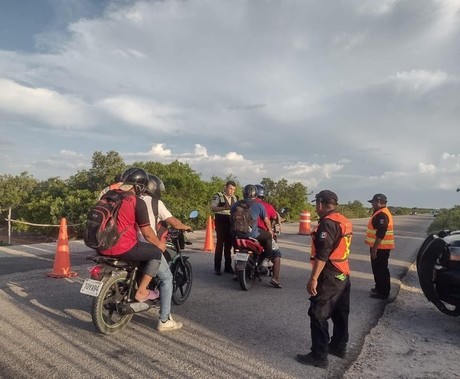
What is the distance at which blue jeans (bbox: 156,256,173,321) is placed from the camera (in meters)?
5.04

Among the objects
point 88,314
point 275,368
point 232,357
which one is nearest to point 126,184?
point 88,314

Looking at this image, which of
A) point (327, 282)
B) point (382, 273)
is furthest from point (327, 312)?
point (382, 273)

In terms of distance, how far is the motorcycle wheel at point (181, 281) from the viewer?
6.14 meters

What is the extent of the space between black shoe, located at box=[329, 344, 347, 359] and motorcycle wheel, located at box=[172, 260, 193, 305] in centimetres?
239

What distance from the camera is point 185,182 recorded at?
22641 mm

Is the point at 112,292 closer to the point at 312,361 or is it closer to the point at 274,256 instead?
the point at 312,361

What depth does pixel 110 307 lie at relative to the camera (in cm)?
488

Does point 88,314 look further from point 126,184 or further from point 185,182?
point 185,182

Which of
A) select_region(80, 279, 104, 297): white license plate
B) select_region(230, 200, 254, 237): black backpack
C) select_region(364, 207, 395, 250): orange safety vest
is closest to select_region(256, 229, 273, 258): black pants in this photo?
select_region(230, 200, 254, 237): black backpack

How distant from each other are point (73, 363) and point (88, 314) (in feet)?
5.12

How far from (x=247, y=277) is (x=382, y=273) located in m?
2.26

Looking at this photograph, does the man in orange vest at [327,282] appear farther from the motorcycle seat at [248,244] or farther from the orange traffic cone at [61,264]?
the orange traffic cone at [61,264]

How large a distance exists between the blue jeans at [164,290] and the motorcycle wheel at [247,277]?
7.20ft

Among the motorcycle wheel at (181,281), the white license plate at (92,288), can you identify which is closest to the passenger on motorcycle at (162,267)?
the white license plate at (92,288)
